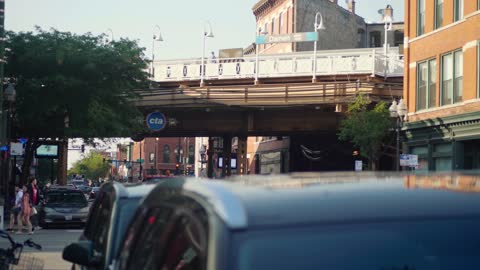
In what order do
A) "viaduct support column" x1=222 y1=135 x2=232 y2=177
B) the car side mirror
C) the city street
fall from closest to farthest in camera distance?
the car side mirror < the city street < "viaduct support column" x1=222 y1=135 x2=232 y2=177

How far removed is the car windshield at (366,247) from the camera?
9.88 feet

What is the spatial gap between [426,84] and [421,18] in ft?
10.6

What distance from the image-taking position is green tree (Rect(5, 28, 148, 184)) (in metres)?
33.9

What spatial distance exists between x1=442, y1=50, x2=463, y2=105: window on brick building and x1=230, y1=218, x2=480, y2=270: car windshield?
29053 mm

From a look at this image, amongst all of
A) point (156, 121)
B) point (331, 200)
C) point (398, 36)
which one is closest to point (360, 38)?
point (398, 36)

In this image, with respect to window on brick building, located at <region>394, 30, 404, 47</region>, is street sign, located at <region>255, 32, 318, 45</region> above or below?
below

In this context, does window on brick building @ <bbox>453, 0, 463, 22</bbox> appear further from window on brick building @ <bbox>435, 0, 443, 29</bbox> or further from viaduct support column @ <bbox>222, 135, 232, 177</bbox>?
viaduct support column @ <bbox>222, 135, 232, 177</bbox>

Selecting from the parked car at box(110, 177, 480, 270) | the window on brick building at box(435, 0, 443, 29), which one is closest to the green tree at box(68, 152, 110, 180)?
the window on brick building at box(435, 0, 443, 29)

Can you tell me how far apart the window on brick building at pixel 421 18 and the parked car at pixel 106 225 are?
29.4 meters

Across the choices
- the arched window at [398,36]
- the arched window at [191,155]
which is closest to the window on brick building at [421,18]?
the arched window at [398,36]

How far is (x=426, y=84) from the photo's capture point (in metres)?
34.6

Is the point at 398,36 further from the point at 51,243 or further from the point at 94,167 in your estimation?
the point at 94,167

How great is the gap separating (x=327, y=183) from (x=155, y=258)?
930mm

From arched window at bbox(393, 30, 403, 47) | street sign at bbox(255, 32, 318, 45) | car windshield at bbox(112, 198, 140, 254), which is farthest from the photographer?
arched window at bbox(393, 30, 403, 47)
